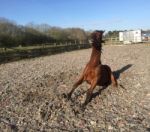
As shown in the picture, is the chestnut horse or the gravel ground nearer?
the gravel ground

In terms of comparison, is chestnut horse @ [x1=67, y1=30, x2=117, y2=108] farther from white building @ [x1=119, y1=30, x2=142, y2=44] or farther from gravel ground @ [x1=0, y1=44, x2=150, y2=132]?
white building @ [x1=119, y1=30, x2=142, y2=44]

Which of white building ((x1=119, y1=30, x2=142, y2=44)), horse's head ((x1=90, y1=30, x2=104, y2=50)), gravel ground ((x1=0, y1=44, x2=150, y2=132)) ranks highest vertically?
horse's head ((x1=90, y1=30, x2=104, y2=50))

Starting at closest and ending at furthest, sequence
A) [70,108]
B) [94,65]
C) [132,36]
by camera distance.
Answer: [70,108] < [94,65] < [132,36]

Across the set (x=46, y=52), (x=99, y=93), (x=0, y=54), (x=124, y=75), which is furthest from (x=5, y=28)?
(x=99, y=93)

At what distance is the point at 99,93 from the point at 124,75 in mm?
3168

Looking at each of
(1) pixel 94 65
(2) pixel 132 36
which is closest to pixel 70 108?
(1) pixel 94 65

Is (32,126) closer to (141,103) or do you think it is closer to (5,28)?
(141,103)

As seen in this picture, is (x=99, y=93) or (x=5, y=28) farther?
(x=5, y=28)

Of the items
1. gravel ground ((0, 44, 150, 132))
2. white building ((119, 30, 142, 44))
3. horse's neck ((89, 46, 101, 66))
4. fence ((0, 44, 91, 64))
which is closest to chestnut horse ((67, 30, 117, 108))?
horse's neck ((89, 46, 101, 66))

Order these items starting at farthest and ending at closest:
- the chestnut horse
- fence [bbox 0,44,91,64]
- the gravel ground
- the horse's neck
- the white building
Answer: the white building < fence [bbox 0,44,91,64] < the horse's neck < the chestnut horse < the gravel ground

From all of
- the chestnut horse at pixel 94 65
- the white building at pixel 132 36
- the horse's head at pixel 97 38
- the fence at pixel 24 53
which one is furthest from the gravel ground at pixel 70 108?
the white building at pixel 132 36

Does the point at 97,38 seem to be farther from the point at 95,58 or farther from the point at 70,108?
the point at 70,108

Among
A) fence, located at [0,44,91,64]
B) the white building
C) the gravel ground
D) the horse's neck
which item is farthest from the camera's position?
the white building

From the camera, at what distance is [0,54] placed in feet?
71.1
